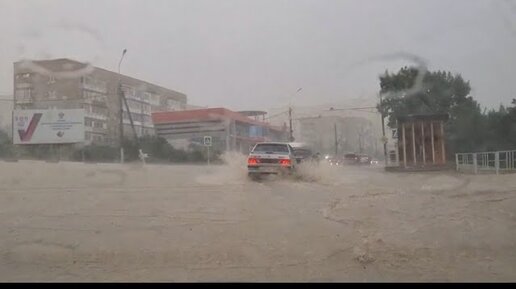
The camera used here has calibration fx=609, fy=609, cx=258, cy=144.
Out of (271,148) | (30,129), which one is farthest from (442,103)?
(30,129)

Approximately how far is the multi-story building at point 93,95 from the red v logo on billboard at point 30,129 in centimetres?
106

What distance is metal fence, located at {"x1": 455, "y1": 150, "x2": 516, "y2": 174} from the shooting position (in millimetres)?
22884

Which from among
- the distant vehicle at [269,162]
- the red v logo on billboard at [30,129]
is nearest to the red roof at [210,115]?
the distant vehicle at [269,162]

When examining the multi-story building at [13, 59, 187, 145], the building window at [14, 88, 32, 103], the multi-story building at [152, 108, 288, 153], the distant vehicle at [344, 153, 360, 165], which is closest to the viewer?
the multi-story building at [13, 59, 187, 145]

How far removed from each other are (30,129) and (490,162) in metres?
25.8

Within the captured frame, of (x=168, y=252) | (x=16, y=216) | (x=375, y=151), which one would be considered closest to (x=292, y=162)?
(x=16, y=216)

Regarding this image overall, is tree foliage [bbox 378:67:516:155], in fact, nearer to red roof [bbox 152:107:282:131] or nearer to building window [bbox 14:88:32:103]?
red roof [bbox 152:107:282:131]

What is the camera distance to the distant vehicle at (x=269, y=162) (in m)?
19.0

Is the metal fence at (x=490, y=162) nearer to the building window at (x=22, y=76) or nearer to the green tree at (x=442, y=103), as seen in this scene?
the green tree at (x=442, y=103)

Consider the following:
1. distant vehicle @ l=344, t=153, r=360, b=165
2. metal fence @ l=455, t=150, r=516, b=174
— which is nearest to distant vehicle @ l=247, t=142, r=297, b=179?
metal fence @ l=455, t=150, r=516, b=174

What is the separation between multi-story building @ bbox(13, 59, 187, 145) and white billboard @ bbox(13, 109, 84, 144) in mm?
528

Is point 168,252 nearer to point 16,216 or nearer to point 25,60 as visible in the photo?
point 16,216

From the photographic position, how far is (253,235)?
9.30 m

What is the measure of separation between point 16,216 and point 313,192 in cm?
738
